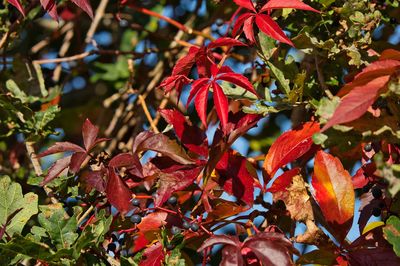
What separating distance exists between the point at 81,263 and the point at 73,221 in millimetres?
76

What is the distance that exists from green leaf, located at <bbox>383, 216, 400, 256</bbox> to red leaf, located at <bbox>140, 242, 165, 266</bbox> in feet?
1.22

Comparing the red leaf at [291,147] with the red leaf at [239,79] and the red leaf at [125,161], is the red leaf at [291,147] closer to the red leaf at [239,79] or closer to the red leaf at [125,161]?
the red leaf at [239,79]

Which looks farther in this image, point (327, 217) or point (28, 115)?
point (28, 115)

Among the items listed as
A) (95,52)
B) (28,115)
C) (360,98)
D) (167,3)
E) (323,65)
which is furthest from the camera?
(167,3)

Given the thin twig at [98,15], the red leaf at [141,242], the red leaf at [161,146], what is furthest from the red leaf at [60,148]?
the thin twig at [98,15]

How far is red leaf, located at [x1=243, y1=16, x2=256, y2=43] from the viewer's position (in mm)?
1274

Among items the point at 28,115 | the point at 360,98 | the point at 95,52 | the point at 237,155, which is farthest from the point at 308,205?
the point at 95,52

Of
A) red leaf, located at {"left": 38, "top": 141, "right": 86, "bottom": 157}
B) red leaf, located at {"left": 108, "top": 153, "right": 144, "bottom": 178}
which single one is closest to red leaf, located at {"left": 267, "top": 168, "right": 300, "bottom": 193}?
red leaf, located at {"left": 108, "top": 153, "right": 144, "bottom": 178}

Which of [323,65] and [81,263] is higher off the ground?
[323,65]

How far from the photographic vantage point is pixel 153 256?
1.24 meters

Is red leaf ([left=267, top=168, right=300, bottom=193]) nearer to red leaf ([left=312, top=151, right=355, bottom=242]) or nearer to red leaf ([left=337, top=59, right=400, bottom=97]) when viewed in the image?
red leaf ([left=312, top=151, right=355, bottom=242])

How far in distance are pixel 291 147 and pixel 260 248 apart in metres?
0.26

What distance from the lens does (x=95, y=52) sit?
1991 millimetres

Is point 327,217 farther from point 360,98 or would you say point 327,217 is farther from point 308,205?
point 360,98
